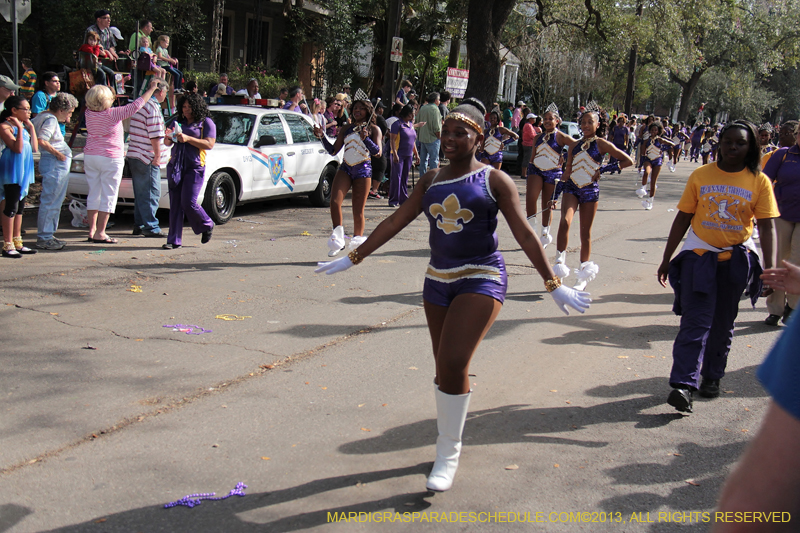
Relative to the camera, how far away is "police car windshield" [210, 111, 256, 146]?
38.9 feet

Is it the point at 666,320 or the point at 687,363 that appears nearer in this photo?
the point at 687,363

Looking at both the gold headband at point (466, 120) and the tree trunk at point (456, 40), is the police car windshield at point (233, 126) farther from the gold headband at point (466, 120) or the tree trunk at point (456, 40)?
the tree trunk at point (456, 40)

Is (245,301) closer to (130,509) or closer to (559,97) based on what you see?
(130,509)

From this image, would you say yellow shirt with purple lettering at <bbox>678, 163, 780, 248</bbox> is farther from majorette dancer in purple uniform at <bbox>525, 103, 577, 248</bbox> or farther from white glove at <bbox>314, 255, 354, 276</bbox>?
majorette dancer in purple uniform at <bbox>525, 103, 577, 248</bbox>

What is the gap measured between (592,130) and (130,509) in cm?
636

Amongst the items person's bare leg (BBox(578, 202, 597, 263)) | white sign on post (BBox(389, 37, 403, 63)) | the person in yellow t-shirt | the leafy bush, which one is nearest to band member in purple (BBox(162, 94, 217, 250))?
person's bare leg (BBox(578, 202, 597, 263))

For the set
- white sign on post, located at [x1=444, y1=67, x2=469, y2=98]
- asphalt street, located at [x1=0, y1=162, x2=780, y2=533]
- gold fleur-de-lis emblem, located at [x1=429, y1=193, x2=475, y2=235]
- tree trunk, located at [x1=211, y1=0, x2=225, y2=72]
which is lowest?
asphalt street, located at [x1=0, y1=162, x2=780, y2=533]

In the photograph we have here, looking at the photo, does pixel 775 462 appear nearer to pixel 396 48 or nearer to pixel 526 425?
pixel 526 425

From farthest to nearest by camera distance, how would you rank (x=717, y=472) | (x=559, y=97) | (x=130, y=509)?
(x=559, y=97) < (x=717, y=472) < (x=130, y=509)

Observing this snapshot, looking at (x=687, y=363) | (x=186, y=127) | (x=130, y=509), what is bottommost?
(x=130, y=509)

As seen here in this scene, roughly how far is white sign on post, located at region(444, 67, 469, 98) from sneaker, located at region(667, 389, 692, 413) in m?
15.7

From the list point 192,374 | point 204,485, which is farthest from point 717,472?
point 192,374

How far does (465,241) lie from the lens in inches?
148

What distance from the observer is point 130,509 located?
341 cm
